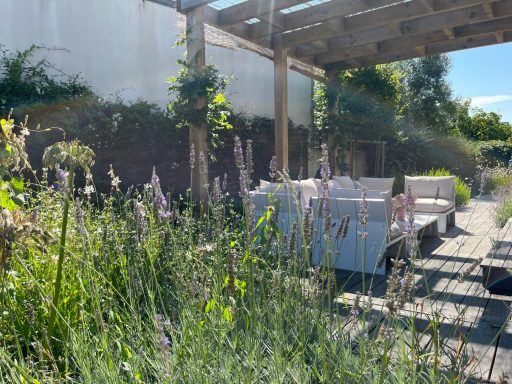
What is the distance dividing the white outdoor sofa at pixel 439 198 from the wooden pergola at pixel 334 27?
6.90 feet

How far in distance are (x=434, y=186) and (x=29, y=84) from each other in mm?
5902

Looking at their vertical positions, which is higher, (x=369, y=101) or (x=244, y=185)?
(x=369, y=101)

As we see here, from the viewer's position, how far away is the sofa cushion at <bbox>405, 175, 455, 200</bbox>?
20.5 ft

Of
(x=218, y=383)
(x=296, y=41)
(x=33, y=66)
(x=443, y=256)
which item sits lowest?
(x=443, y=256)

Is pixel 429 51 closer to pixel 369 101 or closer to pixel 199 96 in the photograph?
pixel 369 101

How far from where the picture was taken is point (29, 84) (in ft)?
17.8

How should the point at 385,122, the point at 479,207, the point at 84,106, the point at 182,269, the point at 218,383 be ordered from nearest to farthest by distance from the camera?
the point at 218,383 < the point at 182,269 < the point at 84,106 < the point at 479,207 < the point at 385,122

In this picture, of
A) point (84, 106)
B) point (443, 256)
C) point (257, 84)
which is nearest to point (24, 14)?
point (84, 106)

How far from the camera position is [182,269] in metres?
1.60

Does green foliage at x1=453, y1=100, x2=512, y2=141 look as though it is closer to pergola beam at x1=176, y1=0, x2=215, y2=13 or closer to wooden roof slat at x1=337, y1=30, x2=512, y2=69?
wooden roof slat at x1=337, y1=30, x2=512, y2=69

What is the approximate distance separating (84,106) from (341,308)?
4621 mm

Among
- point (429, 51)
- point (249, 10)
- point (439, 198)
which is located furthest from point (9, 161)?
point (429, 51)

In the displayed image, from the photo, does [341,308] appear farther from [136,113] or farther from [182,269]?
[136,113]

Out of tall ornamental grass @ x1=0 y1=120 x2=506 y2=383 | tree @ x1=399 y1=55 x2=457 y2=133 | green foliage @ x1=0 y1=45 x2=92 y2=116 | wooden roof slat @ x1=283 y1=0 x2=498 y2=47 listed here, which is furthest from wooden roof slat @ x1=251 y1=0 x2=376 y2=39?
tree @ x1=399 y1=55 x2=457 y2=133
